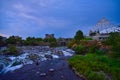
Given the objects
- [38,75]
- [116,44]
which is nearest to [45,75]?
[38,75]

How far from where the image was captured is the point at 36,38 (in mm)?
66688

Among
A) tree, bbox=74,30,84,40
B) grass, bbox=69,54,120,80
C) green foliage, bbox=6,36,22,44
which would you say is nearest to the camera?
grass, bbox=69,54,120,80

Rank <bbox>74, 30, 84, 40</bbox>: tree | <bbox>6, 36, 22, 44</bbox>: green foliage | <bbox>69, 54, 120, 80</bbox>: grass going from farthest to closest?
<bbox>6, 36, 22, 44</bbox>: green foliage
<bbox>74, 30, 84, 40</bbox>: tree
<bbox>69, 54, 120, 80</bbox>: grass

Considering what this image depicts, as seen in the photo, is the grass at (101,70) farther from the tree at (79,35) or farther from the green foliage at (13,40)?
the green foliage at (13,40)

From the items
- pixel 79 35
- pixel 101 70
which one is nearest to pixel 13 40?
pixel 79 35

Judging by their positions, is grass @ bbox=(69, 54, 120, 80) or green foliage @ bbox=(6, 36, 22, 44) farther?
green foliage @ bbox=(6, 36, 22, 44)

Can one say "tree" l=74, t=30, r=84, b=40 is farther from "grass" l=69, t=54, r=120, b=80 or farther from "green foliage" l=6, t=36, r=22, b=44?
"grass" l=69, t=54, r=120, b=80

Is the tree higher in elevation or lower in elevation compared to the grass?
higher

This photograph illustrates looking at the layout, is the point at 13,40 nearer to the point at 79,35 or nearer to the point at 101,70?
the point at 79,35

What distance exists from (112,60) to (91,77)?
19.5ft

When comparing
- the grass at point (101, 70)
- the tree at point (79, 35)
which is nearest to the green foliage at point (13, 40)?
the tree at point (79, 35)

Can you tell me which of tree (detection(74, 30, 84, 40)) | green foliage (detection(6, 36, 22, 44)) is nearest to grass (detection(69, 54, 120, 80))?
tree (detection(74, 30, 84, 40))

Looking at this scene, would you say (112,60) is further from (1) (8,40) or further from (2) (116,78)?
(1) (8,40)

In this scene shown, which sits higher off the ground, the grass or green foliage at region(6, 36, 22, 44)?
green foliage at region(6, 36, 22, 44)
